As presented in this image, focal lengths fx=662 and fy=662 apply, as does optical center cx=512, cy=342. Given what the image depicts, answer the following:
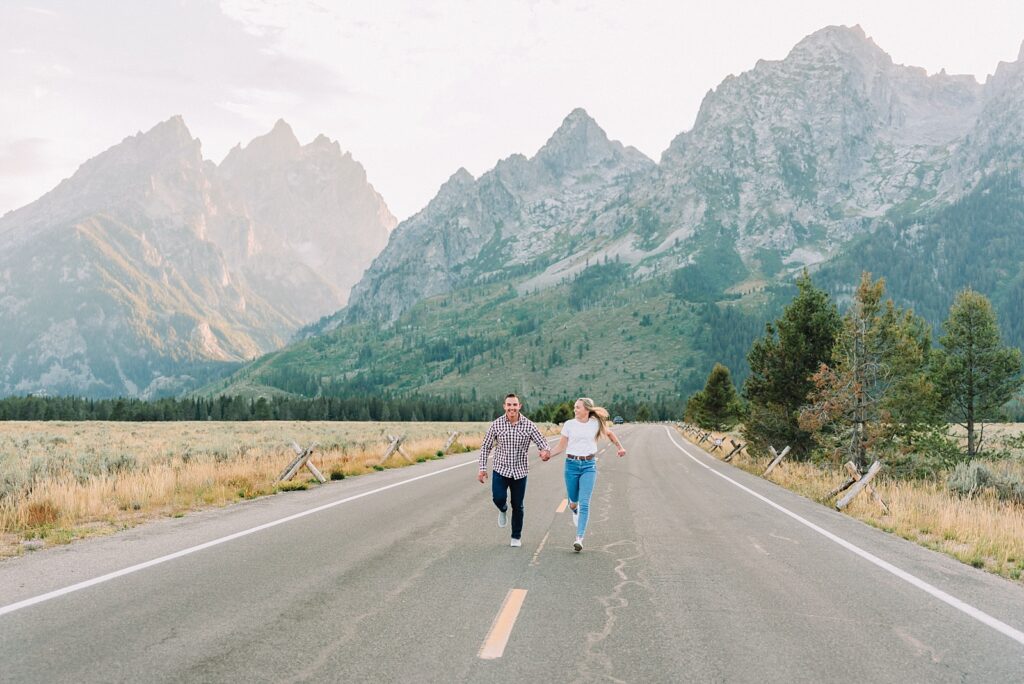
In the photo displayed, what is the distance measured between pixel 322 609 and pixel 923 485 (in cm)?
1824

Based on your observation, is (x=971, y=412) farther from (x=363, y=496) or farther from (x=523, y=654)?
(x=523, y=654)

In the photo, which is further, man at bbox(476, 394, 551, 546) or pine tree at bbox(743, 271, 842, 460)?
pine tree at bbox(743, 271, 842, 460)

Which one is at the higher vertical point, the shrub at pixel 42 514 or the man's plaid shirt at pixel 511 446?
the man's plaid shirt at pixel 511 446

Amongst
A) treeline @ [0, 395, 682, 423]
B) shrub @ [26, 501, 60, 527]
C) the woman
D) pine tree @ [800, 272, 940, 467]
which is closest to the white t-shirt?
the woman

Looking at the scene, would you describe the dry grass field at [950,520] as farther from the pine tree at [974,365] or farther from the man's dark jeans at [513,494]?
the pine tree at [974,365]

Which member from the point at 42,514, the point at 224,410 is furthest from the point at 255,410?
the point at 42,514

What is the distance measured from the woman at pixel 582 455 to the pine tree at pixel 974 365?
2477 centimetres

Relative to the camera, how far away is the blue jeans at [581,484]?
9188 mm

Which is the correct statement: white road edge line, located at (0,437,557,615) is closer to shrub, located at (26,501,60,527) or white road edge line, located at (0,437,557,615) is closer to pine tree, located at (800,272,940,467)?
shrub, located at (26,501,60,527)

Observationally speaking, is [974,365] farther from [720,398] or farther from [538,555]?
[720,398]

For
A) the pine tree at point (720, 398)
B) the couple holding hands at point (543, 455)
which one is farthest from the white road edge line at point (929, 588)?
the pine tree at point (720, 398)

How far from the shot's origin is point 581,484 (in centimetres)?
933

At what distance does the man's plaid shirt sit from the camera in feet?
30.7

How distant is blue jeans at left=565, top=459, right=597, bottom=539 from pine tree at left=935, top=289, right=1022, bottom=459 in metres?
24.9
